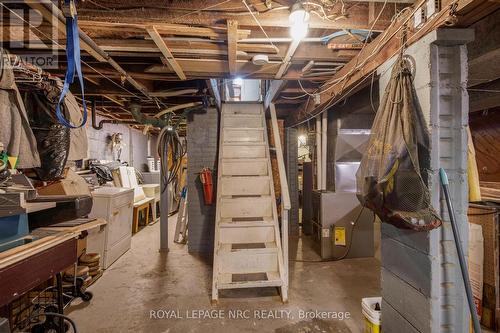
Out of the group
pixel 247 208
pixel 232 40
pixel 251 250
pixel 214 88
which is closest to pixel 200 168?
pixel 214 88

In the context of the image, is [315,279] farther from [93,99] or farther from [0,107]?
[93,99]

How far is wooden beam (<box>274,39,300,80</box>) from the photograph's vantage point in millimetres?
2068

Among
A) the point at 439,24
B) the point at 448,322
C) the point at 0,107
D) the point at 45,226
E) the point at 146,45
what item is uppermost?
the point at 146,45

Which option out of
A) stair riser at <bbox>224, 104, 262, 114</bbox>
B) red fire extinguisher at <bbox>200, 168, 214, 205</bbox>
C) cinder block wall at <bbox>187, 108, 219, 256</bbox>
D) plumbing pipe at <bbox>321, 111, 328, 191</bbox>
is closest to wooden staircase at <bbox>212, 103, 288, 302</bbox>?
stair riser at <bbox>224, 104, 262, 114</bbox>

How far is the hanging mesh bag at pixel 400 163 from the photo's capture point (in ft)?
4.58

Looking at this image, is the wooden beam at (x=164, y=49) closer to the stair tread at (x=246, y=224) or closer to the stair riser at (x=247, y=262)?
the stair tread at (x=246, y=224)

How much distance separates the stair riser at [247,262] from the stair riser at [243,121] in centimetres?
212

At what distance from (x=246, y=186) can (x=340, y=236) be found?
5.60 ft

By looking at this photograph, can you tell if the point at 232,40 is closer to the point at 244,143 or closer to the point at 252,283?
the point at 244,143

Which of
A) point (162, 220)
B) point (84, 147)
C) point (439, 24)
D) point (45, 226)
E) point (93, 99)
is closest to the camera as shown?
point (439, 24)

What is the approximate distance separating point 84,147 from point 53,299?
1559 mm

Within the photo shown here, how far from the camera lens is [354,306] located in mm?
2594

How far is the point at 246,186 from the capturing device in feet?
11.0

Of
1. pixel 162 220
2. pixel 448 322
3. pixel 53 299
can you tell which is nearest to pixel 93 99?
pixel 162 220
